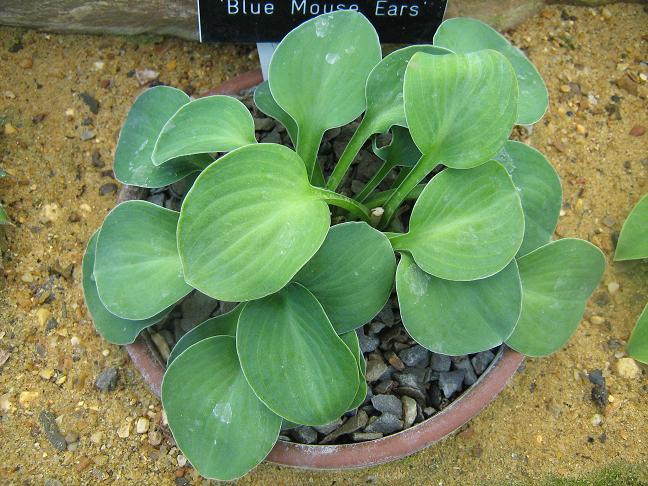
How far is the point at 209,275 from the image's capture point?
3.03ft

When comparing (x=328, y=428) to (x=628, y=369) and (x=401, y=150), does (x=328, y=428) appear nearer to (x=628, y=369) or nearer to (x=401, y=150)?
(x=401, y=150)

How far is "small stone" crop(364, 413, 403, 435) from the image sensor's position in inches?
48.1

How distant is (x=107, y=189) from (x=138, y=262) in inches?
17.6

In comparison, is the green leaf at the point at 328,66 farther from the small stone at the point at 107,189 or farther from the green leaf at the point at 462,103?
the small stone at the point at 107,189

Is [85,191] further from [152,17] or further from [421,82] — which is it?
[421,82]

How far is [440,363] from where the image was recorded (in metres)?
1.27

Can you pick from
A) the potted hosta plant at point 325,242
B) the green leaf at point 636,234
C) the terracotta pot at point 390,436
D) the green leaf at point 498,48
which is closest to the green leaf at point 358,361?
the potted hosta plant at point 325,242

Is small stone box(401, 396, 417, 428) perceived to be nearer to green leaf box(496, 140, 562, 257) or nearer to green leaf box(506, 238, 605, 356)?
green leaf box(506, 238, 605, 356)

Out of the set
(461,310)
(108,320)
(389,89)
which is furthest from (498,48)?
(108,320)

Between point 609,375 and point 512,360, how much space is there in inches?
13.4

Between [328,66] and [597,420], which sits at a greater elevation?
[328,66]

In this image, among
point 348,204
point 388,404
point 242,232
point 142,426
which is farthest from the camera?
point 142,426

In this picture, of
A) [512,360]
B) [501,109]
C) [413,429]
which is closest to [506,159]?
[501,109]

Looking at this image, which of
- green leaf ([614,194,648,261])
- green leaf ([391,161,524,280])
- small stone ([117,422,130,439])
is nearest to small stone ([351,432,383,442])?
green leaf ([391,161,524,280])
